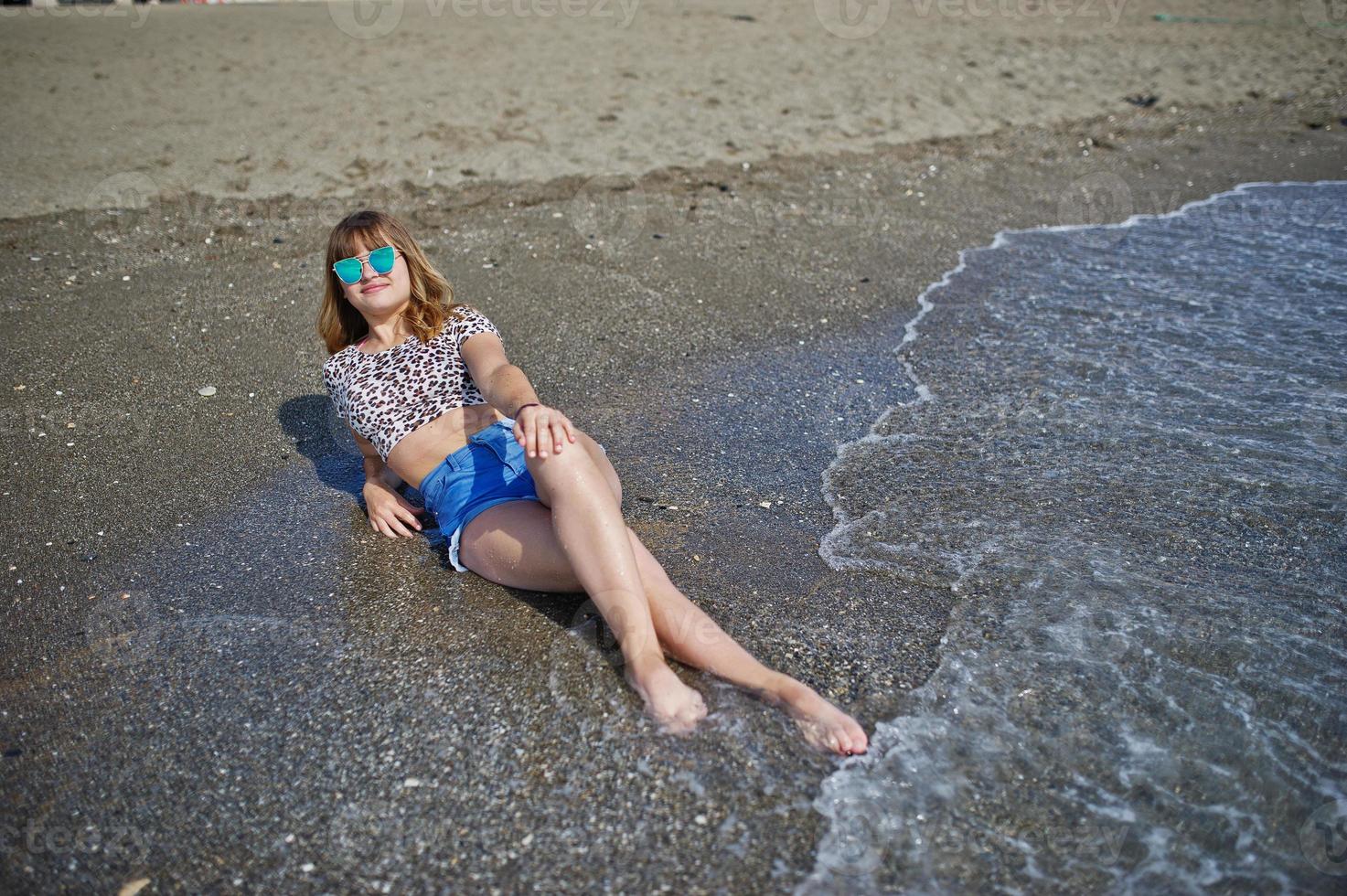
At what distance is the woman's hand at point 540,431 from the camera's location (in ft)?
9.69

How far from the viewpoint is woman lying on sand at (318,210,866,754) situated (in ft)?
9.43

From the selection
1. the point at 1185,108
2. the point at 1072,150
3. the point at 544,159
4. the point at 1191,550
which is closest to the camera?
the point at 1191,550

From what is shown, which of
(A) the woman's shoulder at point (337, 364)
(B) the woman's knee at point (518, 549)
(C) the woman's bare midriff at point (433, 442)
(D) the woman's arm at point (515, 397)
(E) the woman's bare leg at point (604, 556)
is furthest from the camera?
(A) the woman's shoulder at point (337, 364)

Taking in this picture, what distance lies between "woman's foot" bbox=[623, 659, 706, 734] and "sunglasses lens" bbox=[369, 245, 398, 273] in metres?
1.60

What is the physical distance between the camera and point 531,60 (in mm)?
9367

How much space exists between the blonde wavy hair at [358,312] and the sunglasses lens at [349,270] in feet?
0.21

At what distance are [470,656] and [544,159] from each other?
540cm

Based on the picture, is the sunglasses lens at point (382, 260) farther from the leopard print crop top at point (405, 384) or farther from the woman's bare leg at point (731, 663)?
the woman's bare leg at point (731, 663)

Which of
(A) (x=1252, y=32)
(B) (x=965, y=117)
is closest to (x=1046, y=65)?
(B) (x=965, y=117)

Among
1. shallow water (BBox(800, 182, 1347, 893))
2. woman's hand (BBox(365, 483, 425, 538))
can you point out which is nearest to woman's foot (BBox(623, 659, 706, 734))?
shallow water (BBox(800, 182, 1347, 893))

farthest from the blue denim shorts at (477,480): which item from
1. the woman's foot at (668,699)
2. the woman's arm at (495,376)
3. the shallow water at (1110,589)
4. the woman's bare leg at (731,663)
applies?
the shallow water at (1110,589)

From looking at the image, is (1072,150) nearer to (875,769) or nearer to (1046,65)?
(1046,65)

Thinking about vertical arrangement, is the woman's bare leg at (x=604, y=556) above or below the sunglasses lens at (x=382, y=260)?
below

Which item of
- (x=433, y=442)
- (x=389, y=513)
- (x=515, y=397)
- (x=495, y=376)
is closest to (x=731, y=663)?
(x=515, y=397)
